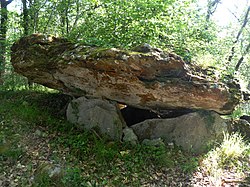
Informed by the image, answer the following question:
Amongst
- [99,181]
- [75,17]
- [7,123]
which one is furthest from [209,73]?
[75,17]

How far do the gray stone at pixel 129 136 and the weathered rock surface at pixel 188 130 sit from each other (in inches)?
11.9

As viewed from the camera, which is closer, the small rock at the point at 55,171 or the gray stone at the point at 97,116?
the small rock at the point at 55,171

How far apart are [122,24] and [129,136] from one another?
3190 mm

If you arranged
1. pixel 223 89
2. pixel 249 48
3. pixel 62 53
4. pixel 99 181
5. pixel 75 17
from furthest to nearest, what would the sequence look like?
pixel 249 48 < pixel 75 17 < pixel 62 53 < pixel 223 89 < pixel 99 181

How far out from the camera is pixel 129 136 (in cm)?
579

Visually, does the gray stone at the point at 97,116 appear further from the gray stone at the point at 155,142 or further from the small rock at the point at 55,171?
the small rock at the point at 55,171

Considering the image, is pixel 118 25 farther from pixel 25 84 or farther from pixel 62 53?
pixel 25 84

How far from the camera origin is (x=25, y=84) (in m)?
8.90

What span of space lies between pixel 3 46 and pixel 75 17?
273 centimetres

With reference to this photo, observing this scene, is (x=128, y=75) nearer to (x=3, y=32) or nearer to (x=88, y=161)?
(x=88, y=161)

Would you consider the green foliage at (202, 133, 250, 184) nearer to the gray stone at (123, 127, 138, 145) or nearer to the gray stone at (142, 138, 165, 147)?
the gray stone at (142, 138, 165, 147)

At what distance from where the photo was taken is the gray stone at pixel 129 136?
18.8 feet

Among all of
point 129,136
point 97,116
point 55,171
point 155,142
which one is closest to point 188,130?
point 155,142

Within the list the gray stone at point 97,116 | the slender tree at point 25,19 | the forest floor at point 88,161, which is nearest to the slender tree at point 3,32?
the slender tree at point 25,19
